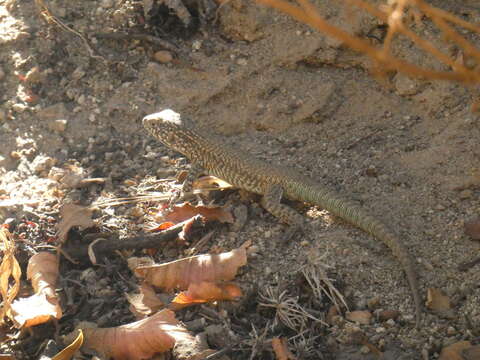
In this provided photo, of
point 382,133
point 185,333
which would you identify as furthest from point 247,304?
point 382,133

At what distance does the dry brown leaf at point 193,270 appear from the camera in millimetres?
3604

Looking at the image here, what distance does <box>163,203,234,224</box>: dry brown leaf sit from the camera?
13.6ft

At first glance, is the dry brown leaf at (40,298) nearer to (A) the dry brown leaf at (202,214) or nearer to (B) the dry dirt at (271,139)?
(B) the dry dirt at (271,139)

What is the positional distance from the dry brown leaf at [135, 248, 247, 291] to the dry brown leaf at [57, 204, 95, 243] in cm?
64

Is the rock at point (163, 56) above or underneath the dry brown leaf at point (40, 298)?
above

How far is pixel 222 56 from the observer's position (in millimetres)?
5488

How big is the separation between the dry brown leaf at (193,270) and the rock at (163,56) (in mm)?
2440

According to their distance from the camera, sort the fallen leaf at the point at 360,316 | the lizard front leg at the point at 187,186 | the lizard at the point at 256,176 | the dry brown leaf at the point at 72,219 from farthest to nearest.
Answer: the lizard front leg at the point at 187,186 < the dry brown leaf at the point at 72,219 < the lizard at the point at 256,176 < the fallen leaf at the point at 360,316

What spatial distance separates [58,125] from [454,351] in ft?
12.1

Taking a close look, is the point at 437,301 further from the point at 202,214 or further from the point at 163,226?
the point at 163,226

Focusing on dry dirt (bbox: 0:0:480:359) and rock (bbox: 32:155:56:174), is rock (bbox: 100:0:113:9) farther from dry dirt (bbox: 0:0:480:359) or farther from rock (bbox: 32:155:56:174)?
rock (bbox: 32:155:56:174)

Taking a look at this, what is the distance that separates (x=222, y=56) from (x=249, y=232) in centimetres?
206

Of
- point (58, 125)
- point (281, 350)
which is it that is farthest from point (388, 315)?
point (58, 125)

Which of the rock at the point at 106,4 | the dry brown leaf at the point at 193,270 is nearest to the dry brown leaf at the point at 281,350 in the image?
the dry brown leaf at the point at 193,270
